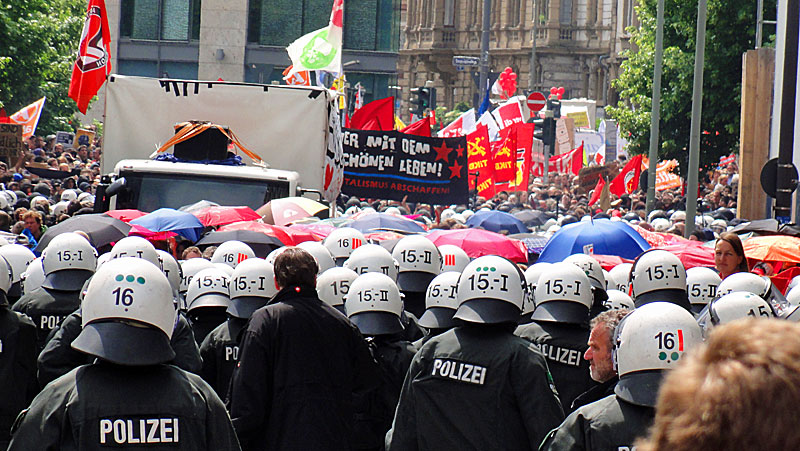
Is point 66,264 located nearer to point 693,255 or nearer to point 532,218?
point 693,255

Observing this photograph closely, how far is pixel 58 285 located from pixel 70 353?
1.64 m

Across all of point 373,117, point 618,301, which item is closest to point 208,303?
point 618,301

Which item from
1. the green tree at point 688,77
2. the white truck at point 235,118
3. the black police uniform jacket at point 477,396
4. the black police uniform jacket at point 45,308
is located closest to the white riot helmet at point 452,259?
the black police uniform jacket at point 45,308

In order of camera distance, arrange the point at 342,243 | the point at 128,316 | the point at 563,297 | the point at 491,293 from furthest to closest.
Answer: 1. the point at 342,243
2. the point at 563,297
3. the point at 491,293
4. the point at 128,316

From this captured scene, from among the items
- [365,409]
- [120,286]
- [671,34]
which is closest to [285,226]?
[365,409]

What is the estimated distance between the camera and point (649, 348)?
4207 millimetres

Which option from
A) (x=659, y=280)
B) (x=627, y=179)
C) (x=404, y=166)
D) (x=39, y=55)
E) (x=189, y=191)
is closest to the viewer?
(x=659, y=280)

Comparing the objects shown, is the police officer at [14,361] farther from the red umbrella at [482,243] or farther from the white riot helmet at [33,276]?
the red umbrella at [482,243]

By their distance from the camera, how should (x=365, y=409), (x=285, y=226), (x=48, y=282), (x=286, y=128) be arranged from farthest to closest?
(x=286, y=128) < (x=285, y=226) < (x=48, y=282) < (x=365, y=409)

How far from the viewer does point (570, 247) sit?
12750mm

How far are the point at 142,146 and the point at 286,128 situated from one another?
1.89 metres

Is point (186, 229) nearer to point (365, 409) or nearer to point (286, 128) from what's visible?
point (286, 128)

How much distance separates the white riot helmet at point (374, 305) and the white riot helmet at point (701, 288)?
247 cm

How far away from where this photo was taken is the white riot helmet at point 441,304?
23.1ft
